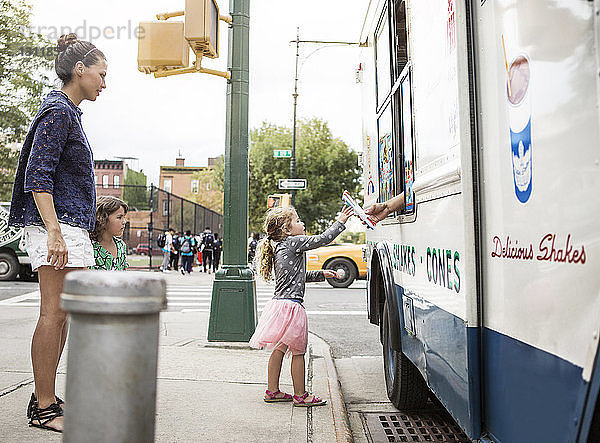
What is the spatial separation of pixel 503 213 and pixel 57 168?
8.01ft

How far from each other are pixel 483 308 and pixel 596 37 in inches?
47.2

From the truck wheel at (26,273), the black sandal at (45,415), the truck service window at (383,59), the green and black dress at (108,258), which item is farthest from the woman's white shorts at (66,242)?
the truck wheel at (26,273)

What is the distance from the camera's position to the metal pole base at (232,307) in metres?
6.75

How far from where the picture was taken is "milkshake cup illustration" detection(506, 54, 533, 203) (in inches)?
75.1

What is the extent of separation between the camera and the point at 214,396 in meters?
4.54

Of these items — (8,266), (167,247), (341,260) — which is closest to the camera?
(341,260)

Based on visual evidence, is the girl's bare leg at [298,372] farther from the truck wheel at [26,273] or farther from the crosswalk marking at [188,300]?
the truck wheel at [26,273]

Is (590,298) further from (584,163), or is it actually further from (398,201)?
(398,201)

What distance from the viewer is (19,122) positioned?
1977cm

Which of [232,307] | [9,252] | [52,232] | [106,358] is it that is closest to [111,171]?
[9,252]

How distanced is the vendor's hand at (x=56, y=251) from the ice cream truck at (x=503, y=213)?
1.84 metres

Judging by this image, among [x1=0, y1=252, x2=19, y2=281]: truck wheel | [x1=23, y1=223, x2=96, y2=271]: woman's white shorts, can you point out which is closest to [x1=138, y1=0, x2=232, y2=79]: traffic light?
[x1=23, y1=223, x2=96, y2=271]: woman's white shorts

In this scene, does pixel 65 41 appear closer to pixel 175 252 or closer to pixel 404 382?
pixel 404 382

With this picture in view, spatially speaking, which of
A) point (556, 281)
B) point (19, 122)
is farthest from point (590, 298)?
point (19, 122)
